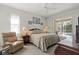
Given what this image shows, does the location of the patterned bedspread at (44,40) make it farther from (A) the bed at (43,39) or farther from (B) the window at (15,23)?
(B) the window at (15,23)

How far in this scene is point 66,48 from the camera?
1779 millimetres

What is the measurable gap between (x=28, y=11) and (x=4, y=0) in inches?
19.2

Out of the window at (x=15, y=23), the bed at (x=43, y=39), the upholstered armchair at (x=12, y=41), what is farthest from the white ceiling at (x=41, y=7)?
the upholstered armchair at (x=12, y=41)

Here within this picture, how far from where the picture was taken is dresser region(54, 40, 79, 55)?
5.69ft

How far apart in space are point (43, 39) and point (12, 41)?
23.2 inches

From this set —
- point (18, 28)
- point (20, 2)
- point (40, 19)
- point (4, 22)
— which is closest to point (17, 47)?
point (18, 28)

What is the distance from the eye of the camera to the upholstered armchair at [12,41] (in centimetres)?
193

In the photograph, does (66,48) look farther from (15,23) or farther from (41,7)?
(15,23)

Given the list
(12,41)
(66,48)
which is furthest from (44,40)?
(12,41)

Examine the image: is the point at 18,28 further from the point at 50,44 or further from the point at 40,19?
the point at 50,44

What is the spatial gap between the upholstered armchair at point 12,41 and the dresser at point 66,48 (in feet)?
2.29

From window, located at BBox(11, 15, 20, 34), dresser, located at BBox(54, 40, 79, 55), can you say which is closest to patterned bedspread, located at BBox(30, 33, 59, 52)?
dresser, located at BBox(54, 40, 79, 55)

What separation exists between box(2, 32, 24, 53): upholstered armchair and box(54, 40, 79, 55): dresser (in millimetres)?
699

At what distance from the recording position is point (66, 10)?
6.35ft
